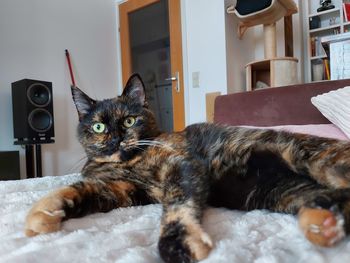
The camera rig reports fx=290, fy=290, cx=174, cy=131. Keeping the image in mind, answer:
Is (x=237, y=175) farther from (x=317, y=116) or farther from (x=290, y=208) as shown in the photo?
(x=317, y=116)

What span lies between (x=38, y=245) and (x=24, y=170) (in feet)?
7.92

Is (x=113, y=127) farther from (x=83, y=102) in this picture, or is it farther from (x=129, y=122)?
(x=83, y=102)

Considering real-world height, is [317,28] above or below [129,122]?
above

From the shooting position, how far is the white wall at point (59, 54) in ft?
8.41

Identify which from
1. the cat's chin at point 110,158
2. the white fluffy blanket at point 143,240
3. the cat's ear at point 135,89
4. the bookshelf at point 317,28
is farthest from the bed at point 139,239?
the bookshelf at point 317,28

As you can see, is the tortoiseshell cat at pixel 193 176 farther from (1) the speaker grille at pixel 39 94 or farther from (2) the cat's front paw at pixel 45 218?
(1) the speaker grille at pixel 39 94

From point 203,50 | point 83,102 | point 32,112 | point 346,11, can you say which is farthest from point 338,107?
point 346,11

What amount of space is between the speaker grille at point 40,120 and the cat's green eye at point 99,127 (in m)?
1.65

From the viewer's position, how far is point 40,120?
239cm

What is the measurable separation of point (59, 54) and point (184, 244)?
2.93m

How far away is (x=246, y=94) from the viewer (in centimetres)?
144

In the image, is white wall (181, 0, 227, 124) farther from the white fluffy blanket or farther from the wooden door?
the white fluffy blanket

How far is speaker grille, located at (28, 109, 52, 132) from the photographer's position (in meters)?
2.31

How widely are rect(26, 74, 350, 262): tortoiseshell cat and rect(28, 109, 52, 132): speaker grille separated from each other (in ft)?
5.11
